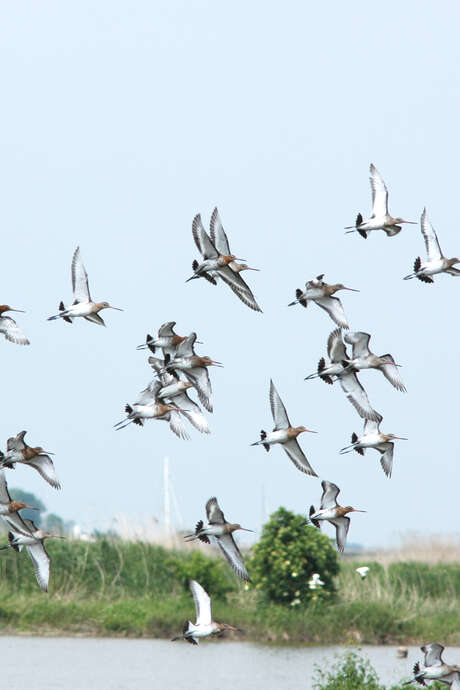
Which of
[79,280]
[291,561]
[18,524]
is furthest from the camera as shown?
[291,561]

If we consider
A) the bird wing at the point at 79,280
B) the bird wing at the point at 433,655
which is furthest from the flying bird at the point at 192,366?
the bird wing at the point at 433,655

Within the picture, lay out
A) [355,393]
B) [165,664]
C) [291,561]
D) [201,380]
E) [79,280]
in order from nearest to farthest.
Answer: [201,380]
[355,393]
[79,280]
[165,664]
[291,561]

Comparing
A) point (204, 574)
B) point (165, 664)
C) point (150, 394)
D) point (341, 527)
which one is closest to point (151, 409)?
point (150, 394)

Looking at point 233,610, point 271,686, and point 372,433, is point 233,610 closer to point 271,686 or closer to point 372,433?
point 271,686

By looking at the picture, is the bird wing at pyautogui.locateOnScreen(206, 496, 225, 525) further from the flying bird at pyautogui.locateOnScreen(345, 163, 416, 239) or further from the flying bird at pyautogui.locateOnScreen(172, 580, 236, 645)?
the flying bird at pyautogui.locateOnScreen(345, 163, 416, 239)

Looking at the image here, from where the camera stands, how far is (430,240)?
13570mm

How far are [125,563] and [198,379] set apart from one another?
16.2 meters

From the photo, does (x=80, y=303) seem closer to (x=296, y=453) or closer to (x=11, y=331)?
Result: (x=11, y=331)

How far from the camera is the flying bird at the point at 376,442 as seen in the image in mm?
13492

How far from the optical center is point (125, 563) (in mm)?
28516

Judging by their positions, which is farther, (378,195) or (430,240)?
(378,195)

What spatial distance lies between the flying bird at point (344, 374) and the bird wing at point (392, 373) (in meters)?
0.43

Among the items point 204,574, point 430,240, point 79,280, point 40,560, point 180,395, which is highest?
point 430,240

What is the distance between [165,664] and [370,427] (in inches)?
417
